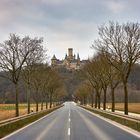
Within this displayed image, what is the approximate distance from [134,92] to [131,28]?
416 ft

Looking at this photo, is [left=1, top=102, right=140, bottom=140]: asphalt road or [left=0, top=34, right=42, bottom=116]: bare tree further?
[left=0, top=34, right=42, bottom=116]: bare tree

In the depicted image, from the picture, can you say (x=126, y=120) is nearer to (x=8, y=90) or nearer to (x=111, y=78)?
(x=111, y=78)

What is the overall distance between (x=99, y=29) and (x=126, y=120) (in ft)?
63.4

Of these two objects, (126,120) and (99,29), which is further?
(99,29)

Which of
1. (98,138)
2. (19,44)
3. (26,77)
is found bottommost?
(98,138)

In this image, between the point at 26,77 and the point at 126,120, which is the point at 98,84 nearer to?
the point at 26,77

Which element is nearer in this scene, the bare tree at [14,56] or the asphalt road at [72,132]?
the asphalt road at [72,132]

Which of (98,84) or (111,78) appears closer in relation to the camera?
(111,78)

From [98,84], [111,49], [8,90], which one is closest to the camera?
[111,49]

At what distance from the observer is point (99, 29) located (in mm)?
47812

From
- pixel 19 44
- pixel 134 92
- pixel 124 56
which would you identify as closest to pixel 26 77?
pixel 19 44

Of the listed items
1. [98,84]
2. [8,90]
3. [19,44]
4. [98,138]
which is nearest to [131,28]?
[19,44]

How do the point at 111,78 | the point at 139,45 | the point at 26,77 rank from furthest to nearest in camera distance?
the point at 111,78, the point at 26,77, the point at 139,45

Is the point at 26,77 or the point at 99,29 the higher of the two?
the point at 99,29
